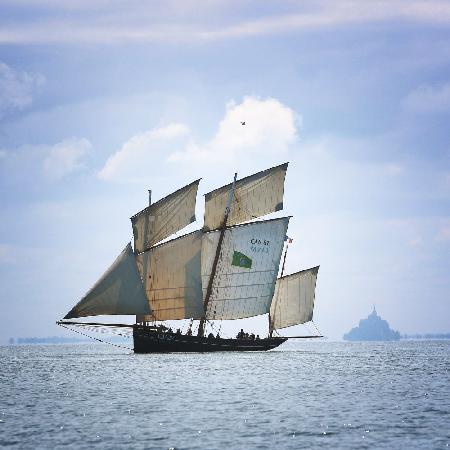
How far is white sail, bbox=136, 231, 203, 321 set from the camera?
8831cm

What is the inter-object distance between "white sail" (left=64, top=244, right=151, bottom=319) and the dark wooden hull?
1109 centimetres

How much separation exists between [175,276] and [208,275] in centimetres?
1013

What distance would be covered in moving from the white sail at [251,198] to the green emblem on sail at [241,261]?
4.40 m

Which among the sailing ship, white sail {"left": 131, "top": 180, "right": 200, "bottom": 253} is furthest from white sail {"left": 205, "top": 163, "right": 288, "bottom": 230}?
white sail {"left": 131, "top": 180, "right": 200, "bottom": 253}

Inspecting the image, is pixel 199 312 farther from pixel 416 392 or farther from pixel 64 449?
pixel 64 449

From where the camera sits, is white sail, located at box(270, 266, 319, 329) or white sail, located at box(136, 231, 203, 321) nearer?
white sail, located at box(136, 231, 203, 321)

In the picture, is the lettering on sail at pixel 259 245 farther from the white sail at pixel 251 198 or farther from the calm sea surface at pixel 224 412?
the calm sea surface at pixel 224 412

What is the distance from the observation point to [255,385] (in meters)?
51.2

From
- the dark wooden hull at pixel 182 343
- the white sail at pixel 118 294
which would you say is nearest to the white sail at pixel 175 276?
the dark wooden hull at pixel 182 343

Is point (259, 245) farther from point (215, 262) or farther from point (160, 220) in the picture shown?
point (160, 220)

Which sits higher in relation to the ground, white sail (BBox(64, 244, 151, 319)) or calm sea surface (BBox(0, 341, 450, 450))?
white sail (BBox(64, 244, 151, 319))

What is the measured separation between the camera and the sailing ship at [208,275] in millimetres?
80812

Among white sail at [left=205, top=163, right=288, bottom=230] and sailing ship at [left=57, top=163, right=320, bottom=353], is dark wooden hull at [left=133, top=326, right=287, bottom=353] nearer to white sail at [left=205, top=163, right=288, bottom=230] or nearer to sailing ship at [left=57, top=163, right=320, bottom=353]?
sailing ship at [left=57, top=163, right=320, bottom=353]

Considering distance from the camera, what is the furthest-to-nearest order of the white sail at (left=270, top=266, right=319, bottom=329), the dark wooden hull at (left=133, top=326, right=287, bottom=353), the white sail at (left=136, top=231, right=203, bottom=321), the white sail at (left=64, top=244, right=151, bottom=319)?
1. the white sail at (left=270, top=266, right=319, bottom=329)
2. the dark wooden hull at (left=133, top=326, right=287, bottom=353)
3. the white sail at (left=136, top=231, right=203, bottom=321)
4. the white sail at (left=64, top=244, right=151, bottom=319)
